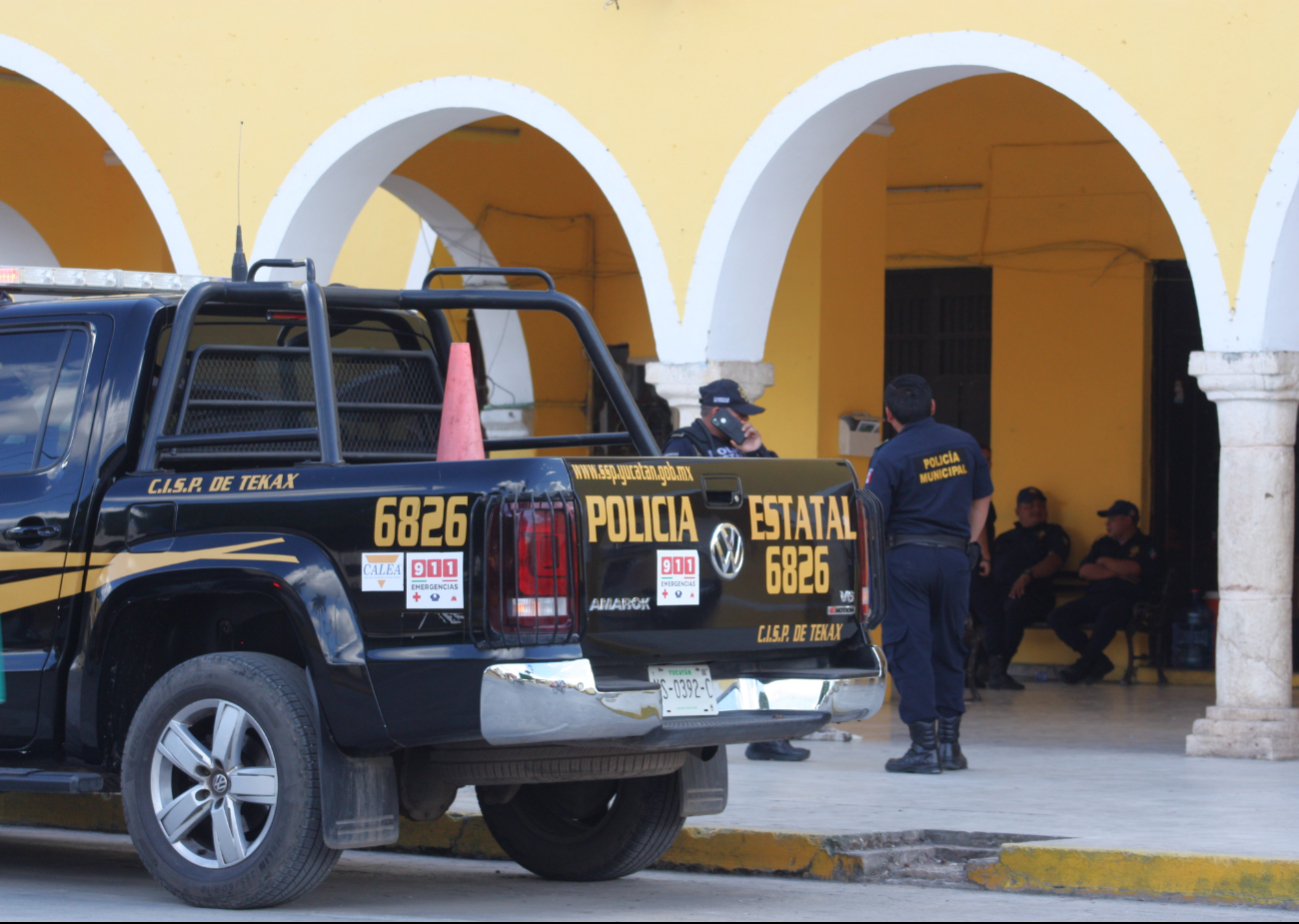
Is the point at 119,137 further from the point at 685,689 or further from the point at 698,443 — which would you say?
the point at 685,689

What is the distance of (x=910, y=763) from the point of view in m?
8.91

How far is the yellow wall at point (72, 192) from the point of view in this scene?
1683 centimetres

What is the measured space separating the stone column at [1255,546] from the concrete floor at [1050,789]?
347 mm

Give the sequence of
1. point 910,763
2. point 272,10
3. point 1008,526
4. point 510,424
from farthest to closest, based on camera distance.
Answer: point 510,424, point 1008,526, point 272,10, point 910,763

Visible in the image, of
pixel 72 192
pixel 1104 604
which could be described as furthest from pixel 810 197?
pixel 72 192

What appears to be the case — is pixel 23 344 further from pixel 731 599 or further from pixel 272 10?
pixel 272 10

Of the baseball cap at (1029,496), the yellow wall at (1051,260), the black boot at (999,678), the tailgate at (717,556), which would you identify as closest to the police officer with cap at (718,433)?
the tailgate at (717,556)

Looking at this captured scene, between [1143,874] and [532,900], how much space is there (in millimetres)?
1954

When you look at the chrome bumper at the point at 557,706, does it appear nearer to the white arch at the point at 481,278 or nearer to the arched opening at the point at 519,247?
the arched opening at the point at 519,247

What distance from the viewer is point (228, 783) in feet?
18.2

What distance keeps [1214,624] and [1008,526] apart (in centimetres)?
176

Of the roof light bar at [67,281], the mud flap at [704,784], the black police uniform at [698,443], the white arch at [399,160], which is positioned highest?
the white arch at [399,160]

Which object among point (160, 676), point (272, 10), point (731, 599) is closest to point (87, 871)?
point (160, 676)

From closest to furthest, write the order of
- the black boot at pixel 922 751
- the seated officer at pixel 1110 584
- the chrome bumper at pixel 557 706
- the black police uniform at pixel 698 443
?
the chrome bumper at pixel 557 706
the black boot at pixel 922 751
the black police uniform at pixel 698 443
the seated officer at pixel 1110 584
